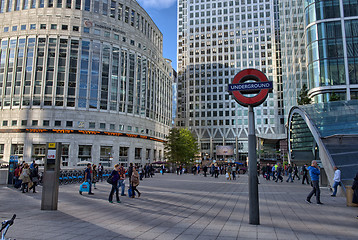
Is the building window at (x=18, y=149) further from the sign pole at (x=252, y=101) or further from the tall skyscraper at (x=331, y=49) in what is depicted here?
the sign pole at (x=252, y=101)

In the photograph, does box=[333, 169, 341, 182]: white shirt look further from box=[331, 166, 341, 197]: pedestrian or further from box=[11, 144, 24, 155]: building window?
box=[11, 144, 24, 155]: building window

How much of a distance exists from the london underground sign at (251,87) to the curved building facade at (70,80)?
5249 centimetres

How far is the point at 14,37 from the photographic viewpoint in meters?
58.3

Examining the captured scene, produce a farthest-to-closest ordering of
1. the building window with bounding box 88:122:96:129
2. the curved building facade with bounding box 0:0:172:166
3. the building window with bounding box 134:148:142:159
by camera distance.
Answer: the building window with bounding box 134:148:142:159 → the building window with bounding box 88:122:96:129 → the curved building facade with bounding box 0:0:172:166

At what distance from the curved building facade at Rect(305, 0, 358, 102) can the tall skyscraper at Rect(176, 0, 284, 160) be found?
196ft

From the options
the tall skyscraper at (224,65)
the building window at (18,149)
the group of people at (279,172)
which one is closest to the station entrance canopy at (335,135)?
the group of people at (279,172)

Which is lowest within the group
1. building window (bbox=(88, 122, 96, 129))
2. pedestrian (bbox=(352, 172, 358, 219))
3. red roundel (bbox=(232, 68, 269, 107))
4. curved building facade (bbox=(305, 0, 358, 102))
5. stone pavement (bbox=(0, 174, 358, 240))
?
stone pavement (bbox=(0, 174, 358, 240))

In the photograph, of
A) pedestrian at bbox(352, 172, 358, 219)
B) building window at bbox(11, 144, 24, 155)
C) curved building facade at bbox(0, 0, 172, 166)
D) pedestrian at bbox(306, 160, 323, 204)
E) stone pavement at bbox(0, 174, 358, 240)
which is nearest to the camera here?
stone pavement at bbox(0, 174, 358, 240)

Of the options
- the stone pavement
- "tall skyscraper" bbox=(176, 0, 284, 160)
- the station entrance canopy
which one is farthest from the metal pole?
"tall skyscraper" bbox=(176, 0, 284, 160)

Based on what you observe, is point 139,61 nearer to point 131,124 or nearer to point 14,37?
point 131,124

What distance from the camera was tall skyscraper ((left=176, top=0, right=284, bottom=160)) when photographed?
101500 millimetres

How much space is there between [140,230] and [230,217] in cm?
372

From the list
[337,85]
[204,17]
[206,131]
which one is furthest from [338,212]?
[204,17]

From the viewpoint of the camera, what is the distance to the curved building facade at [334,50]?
3706cm
